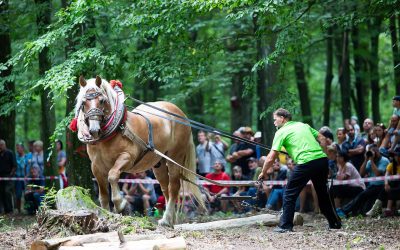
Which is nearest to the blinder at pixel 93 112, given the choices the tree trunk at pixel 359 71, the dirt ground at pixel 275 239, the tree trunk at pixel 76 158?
the dirt ground at pixel 275 239

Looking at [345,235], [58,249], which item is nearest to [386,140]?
[345,235]

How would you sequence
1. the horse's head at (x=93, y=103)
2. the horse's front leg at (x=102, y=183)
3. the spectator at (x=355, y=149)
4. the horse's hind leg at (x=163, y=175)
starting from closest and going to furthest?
the horse's head at (x=93, y=103) → the horse's front leg at (x=102, y=183) → the horse's hind leg at (x=163, y=175) → the spectator at (x=355, y=149)

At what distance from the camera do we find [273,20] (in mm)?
13031

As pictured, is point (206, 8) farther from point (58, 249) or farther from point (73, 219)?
point (58, 249)

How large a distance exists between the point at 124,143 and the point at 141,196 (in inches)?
247

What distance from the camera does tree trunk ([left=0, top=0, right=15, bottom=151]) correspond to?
1454 centimetres

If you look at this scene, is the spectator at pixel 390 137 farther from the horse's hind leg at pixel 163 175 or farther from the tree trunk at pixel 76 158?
the tree trunk at pixel 76 158

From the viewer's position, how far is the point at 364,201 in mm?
13727

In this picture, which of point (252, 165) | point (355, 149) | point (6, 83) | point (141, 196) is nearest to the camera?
point (355, 149)

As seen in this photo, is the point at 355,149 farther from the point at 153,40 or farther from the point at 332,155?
the point at 153,40

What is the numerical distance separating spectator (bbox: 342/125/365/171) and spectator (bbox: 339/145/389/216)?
769 mm

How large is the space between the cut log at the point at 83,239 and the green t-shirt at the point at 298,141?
2747 millimetres

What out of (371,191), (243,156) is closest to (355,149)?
(371,191)

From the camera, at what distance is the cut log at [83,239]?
761cm
